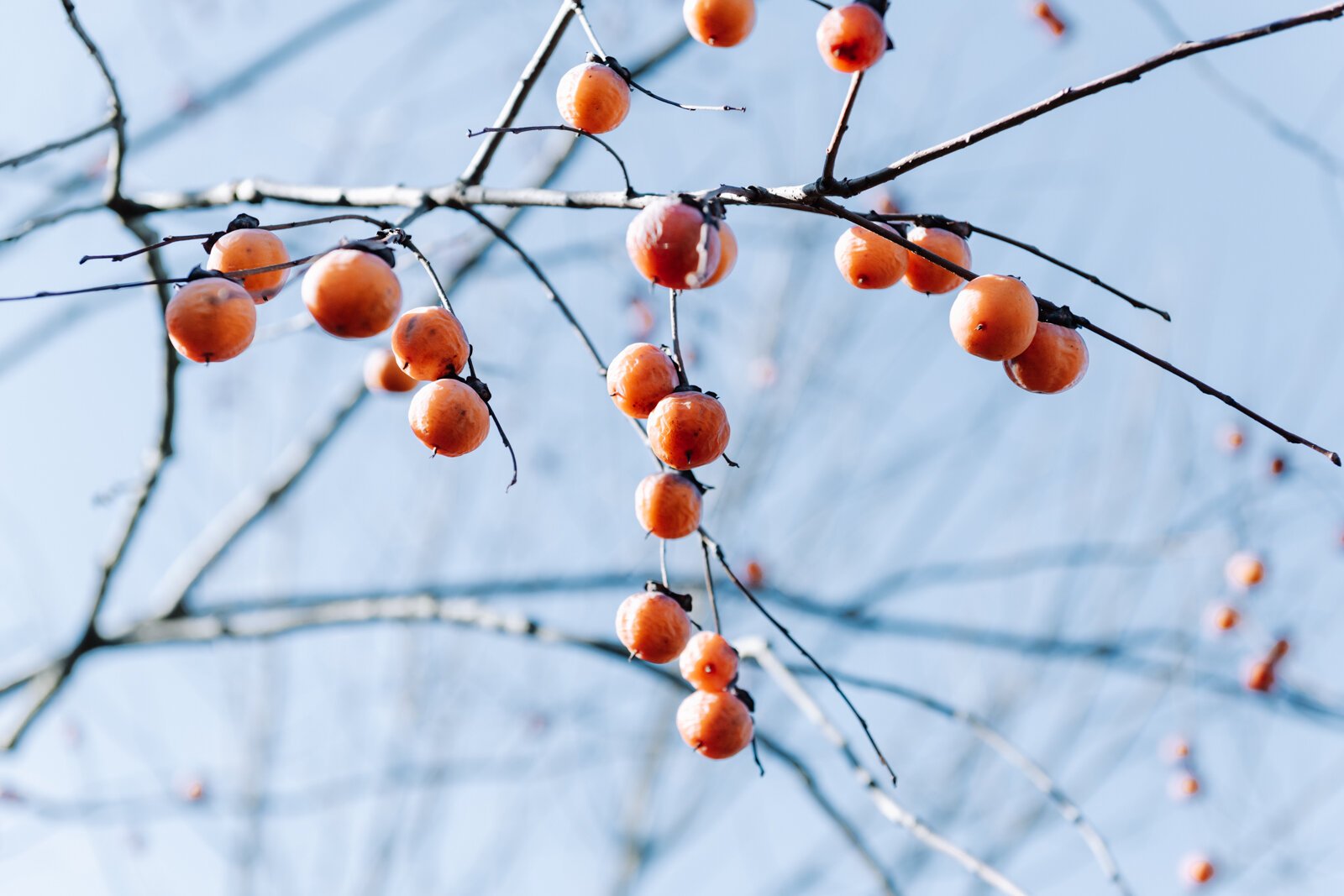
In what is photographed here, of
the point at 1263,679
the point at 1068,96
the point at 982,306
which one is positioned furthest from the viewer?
the point at 1263,679

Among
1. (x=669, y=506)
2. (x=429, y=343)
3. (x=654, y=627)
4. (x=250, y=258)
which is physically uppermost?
→ (x=250, y=258)

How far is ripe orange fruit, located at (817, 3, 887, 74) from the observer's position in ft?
3.47

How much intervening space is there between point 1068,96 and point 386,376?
4.35 feet

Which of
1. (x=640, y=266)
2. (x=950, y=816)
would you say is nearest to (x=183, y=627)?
(x=640, y=266)

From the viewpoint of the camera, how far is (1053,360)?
45.2 inches

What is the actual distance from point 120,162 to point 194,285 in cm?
98

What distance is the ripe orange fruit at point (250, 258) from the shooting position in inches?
45.8

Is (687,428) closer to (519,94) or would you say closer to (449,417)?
(449,417)

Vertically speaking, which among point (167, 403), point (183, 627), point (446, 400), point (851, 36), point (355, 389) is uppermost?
point (355, 389)

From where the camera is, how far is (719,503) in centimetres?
415

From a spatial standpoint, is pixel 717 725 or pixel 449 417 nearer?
pixel 449 417

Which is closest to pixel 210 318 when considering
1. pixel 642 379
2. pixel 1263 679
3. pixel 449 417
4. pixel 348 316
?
pixel 348 316

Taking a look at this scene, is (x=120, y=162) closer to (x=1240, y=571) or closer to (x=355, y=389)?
(x=355, y=389)

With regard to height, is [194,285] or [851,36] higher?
[851,36]
